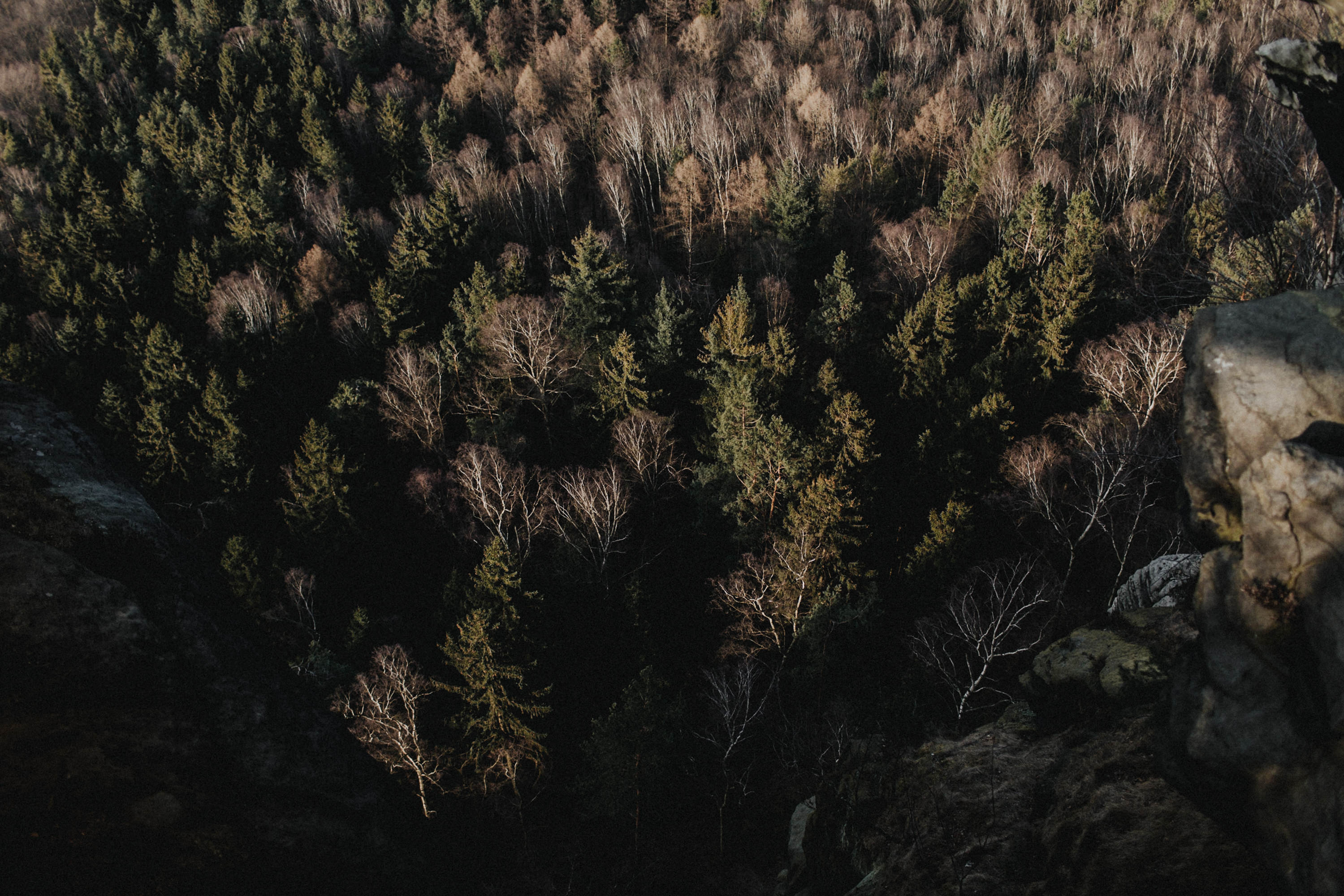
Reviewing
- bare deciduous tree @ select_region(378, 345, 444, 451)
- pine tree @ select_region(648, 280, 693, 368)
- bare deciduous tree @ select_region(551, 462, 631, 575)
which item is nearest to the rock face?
bare deciduous tree @ select_region(551, 462, 631, 575)

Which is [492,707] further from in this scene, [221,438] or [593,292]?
[221,438]

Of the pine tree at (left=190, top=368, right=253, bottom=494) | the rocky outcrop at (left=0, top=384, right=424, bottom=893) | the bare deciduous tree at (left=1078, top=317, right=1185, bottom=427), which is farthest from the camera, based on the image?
the pine tree at (left=190, top=368, right=253, bottom=494)

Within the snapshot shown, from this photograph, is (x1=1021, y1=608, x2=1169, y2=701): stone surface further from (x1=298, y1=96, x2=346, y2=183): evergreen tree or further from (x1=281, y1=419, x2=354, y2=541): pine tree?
(x1=298, y1=96, x2=346, y2=183): evergreen tree

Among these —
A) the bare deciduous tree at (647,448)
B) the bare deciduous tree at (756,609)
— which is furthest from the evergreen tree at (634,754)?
the bare deciduous tree at (647,448)

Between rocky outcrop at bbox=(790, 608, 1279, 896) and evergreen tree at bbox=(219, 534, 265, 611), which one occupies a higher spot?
rocky outcrop at bbox=(790, 608, 1279, 896)

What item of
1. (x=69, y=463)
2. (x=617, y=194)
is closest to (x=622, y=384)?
(x=617, y=194)

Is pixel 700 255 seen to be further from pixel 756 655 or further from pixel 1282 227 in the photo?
pixel 1282 227
